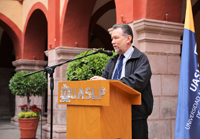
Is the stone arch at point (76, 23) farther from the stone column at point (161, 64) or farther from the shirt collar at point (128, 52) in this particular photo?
the shirt collar at point (128, 52)

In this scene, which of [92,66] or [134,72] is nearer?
[134,72]

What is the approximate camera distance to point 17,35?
10938 millimetres

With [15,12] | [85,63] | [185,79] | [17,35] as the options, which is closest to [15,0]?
[15,12]

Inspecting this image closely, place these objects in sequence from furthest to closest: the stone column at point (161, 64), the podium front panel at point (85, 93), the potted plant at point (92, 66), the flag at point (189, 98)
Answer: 1. the potted plant at point (92, 66)
2. the stone column at point (161, 64)
3. the flag at point (189, 98)
4. the podium front panel at point (85, 93)

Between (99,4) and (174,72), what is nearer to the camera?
(174,72)

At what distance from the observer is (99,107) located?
1.88m

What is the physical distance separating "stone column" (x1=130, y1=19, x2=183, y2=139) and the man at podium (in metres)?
2.29

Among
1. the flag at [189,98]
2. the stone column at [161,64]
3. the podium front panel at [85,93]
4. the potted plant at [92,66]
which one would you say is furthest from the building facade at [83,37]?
the podium front panel at [85,93]

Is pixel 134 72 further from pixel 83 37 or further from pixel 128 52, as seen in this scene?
pixel 83 37

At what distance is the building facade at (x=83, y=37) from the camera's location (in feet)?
15.6

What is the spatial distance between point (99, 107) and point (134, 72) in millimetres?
504

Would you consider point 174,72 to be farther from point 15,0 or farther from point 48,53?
point 15,0

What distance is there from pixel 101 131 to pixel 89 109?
17 cm

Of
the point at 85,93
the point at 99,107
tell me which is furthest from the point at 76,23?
the point at 99,107
